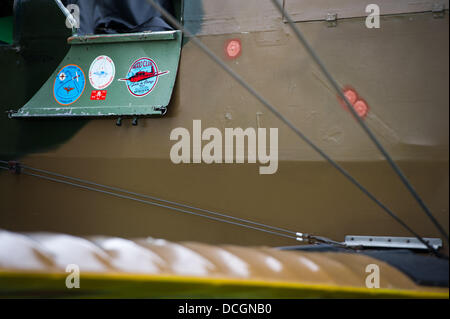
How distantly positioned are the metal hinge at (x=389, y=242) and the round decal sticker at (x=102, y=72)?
6.51 feet

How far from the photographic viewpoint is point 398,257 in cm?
251

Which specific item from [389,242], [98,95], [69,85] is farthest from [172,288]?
[69,85]

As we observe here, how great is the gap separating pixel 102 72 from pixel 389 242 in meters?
2.27

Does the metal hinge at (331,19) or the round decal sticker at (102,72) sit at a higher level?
the metal hinge at (331,19)

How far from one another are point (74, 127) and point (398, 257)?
2.42 m

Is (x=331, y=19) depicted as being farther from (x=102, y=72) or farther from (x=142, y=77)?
(x=102, y=72)

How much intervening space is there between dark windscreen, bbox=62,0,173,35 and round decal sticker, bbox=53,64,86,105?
11.5 inches

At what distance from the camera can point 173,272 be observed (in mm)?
1880

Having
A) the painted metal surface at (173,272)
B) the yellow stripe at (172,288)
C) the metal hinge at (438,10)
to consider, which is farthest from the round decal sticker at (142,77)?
the yellow stripe at (172,288)

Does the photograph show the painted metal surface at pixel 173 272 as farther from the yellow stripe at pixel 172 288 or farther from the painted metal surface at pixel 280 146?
the painted metal surface at pixel 280 146

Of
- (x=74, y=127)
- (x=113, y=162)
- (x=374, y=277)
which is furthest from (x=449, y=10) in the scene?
(x=74, y=127)

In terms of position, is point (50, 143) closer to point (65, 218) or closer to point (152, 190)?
point (65, 218)

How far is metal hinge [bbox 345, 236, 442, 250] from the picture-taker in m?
2.79

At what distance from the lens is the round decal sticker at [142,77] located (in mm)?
3553
